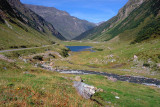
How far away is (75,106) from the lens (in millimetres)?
8977

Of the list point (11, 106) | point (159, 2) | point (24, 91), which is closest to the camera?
point (11, 106)

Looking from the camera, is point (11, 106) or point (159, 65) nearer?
point (11, 106)

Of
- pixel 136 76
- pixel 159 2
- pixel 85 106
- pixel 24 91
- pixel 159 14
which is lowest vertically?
pixel 136 76

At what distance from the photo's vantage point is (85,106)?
30.8 ft

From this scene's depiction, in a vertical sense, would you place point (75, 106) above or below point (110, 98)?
above

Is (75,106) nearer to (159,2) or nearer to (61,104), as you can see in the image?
(61,104)

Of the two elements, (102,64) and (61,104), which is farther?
(102,64)

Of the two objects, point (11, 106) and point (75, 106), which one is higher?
point (11, 106)

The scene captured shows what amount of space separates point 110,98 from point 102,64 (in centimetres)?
4913

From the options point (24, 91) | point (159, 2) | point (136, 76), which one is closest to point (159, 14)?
point (159, 2)

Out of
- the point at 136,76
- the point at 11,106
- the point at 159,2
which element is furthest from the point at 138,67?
the point at 159,2

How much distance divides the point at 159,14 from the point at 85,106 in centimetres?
19418

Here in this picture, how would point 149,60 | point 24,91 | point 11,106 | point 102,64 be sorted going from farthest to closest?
1. point 102,64
2. point 149,60
3. point 24,91
4. point 11,106

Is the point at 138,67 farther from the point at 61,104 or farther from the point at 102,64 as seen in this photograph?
the point at 61,104
